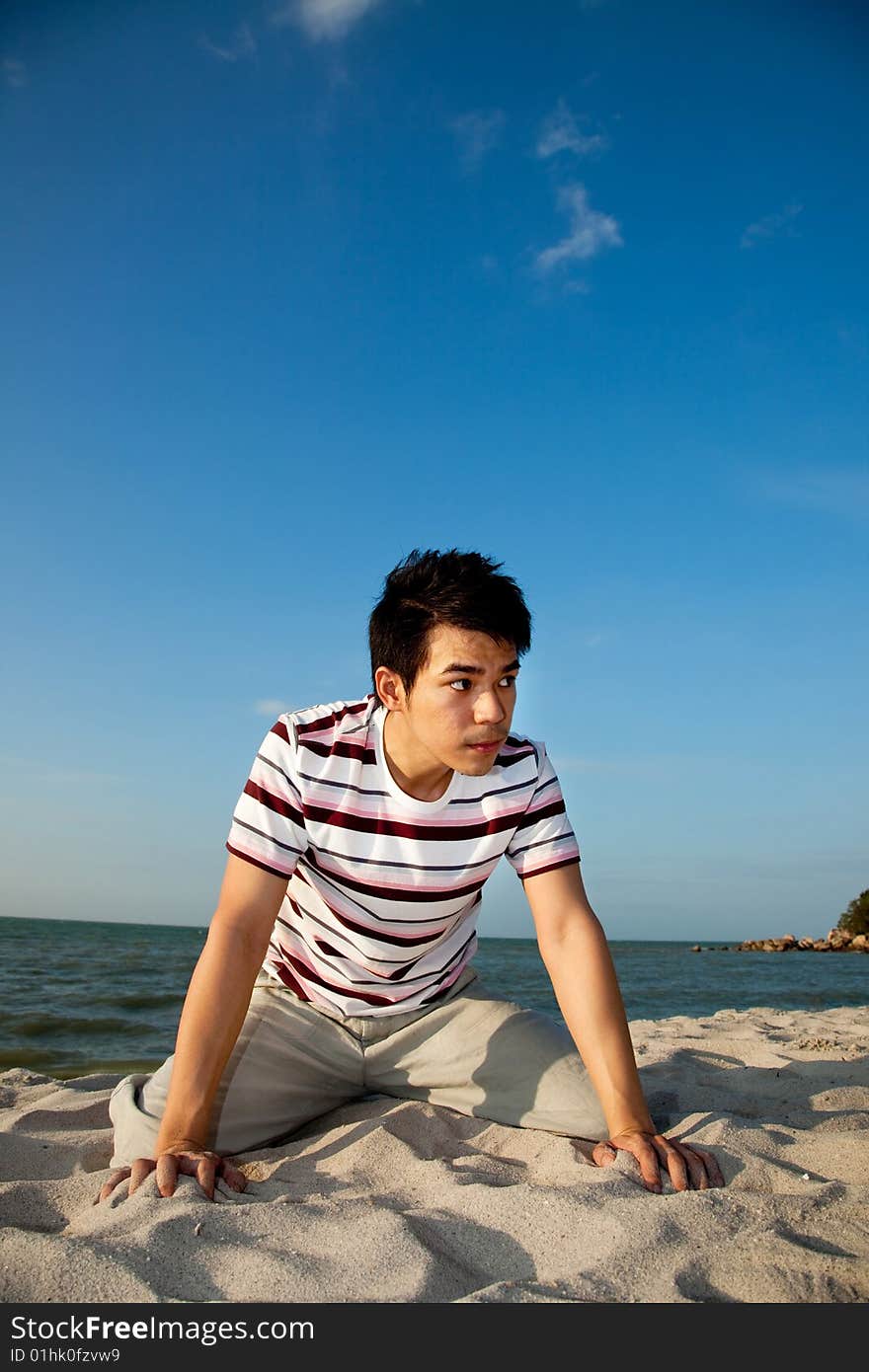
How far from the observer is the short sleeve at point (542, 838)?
3143 millimetres

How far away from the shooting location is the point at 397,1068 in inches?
130

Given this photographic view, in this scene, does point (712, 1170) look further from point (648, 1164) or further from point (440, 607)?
point (440, 607)

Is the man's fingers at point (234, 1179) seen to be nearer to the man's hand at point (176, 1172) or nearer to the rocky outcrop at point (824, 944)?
the man's hand at point (176, 1172)

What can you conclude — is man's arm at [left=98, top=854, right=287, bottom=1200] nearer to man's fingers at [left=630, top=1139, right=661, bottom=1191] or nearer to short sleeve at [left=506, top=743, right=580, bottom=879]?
short sleeve at [left=506, top=743, right=580, bottom=879]

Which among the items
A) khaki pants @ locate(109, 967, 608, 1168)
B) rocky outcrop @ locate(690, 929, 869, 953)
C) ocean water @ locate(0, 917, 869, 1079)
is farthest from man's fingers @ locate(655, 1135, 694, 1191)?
rocky outcrop @ locate(690, 929, 869, 953)

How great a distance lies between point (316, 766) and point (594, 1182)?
55.0 inches

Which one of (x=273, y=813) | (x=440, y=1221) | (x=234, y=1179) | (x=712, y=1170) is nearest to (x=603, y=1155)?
(x=712, y=1170)

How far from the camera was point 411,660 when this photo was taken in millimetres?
2900

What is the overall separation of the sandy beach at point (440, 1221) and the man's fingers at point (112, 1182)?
0.08 metres

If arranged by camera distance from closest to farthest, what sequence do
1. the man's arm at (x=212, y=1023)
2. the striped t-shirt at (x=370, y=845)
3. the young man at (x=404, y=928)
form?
1. the man's arm at (x=212, y=1023)
2. the young man at (x=404, y=928)
3. the striped t-shirt at (x=370, y=845)

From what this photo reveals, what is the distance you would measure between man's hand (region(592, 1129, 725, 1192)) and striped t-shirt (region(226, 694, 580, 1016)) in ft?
2.78

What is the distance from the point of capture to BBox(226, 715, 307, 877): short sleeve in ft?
9.39

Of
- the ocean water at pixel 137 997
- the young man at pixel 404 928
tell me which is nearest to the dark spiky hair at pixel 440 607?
the young man at pixel 404 928

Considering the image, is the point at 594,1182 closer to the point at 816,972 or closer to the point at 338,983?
the point at 338,983
